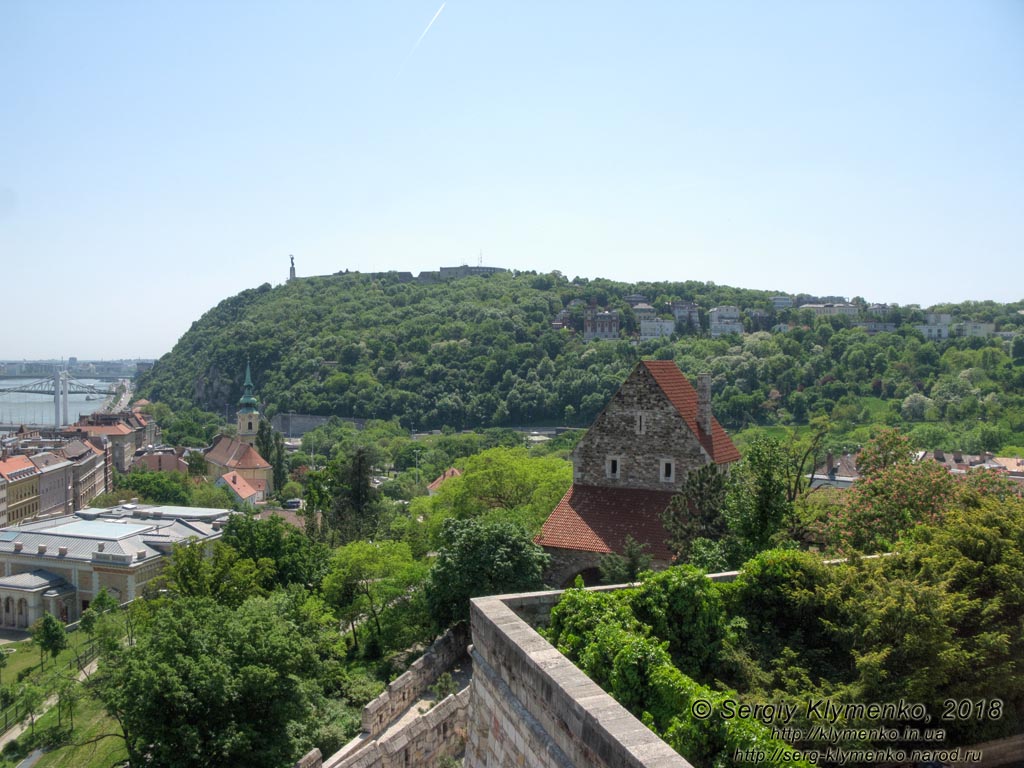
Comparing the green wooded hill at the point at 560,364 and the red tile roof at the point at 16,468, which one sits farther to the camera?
the green wooded hill at the point at 560,364

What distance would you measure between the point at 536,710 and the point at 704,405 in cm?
1728

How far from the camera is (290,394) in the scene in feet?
487

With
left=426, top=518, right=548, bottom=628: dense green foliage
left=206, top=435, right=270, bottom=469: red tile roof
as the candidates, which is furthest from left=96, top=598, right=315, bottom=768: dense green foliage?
left=206, top=435, right=270, bottom=469: red tile roof

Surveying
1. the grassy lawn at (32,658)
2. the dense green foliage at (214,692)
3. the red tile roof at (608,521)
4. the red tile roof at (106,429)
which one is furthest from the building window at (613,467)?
the red tile roof at (106,429)

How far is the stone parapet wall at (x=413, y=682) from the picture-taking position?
16.7m

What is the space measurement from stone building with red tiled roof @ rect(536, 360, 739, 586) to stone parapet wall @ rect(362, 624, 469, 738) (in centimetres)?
305

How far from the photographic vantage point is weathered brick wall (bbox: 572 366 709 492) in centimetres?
2252

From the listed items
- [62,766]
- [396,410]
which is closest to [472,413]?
[396,410]

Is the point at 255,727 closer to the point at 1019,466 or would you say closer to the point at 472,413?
the point at 1019,466

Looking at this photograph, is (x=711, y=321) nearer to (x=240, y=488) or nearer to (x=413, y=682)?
(x=240, y=488)

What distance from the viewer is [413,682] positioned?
705 inches

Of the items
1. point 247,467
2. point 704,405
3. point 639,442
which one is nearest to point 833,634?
point 639,442

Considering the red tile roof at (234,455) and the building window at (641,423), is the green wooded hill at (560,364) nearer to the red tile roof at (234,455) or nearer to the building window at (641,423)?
the red tile roof at (234,455)

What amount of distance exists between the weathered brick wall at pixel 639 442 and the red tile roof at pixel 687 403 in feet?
0.85
